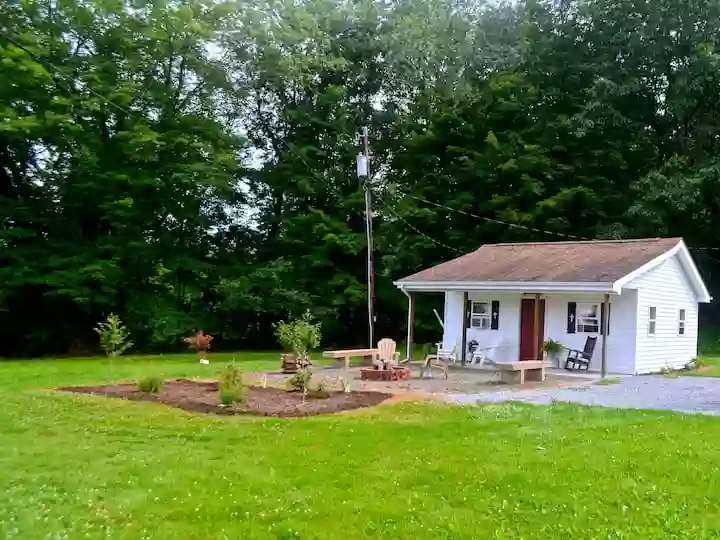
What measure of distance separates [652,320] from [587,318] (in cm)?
186

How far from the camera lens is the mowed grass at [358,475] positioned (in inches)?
221

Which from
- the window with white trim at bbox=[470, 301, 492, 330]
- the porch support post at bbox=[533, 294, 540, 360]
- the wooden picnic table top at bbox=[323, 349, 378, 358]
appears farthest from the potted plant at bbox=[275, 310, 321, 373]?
the porch support post at bbox=[533, 294, 540, 360]

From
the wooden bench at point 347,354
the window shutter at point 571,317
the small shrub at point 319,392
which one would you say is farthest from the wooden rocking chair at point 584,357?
the small shrub at point 319,392

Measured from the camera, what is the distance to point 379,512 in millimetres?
5906

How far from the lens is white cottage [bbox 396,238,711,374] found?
18.5 metres

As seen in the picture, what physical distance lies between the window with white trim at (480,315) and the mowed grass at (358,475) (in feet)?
32.9

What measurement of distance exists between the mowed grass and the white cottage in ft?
26.6

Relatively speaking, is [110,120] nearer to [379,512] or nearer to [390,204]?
[390,204]

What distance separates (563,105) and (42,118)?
20.7 meters

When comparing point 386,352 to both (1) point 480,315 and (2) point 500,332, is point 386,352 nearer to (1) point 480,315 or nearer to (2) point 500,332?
(2) point 500,332

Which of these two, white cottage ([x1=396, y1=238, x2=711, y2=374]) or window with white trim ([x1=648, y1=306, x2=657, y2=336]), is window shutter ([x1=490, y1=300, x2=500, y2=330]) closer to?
white cottage ([x1=396, y1=238, x2=711, y2=374])

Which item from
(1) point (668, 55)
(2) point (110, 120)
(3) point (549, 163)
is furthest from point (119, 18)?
(1) point (668, 55)

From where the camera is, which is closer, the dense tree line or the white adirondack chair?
the white adirondack chair

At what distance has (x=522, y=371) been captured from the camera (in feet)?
52.0
